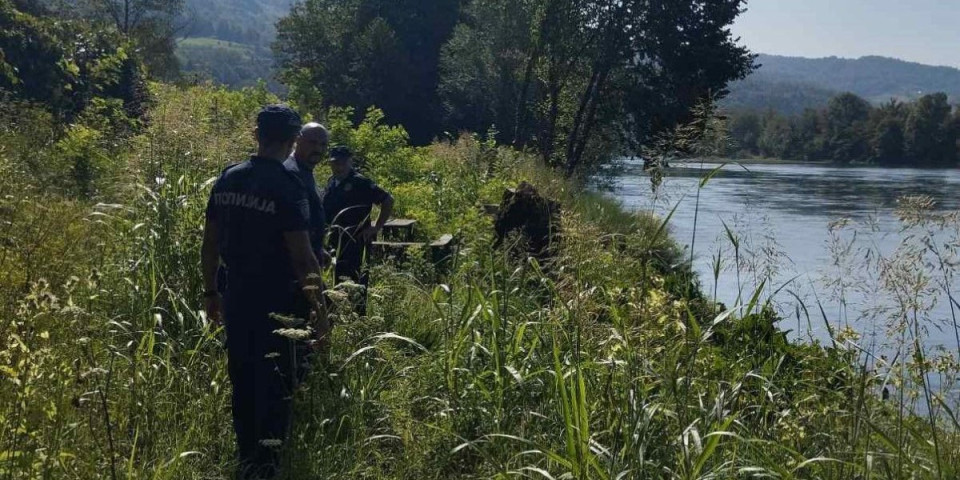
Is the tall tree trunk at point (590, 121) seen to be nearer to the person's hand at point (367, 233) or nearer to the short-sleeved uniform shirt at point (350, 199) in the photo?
the short-sleeved uniform shirt at point (350, 199)

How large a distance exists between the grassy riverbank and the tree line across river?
6423 cm

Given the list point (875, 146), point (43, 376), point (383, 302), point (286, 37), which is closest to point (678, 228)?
Result: point (383, 302)

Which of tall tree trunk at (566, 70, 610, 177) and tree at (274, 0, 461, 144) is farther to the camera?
tree at (274, 0, 461, 144)

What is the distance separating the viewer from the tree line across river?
73.2 meters

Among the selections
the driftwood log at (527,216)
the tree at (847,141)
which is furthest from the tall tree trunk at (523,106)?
the tree at (847,141)

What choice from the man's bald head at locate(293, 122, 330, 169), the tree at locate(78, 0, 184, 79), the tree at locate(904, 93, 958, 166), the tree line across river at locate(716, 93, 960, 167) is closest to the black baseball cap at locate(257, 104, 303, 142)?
the man's bald head at locate(293, 122, 330, 169)

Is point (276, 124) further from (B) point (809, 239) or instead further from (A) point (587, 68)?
(A) point (587, 68)

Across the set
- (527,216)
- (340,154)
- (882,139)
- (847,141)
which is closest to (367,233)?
(340,154)

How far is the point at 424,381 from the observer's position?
16.8 feet

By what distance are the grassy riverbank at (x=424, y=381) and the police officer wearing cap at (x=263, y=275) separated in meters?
0.17

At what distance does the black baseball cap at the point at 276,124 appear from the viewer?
4082mm

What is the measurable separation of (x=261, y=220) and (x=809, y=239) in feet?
65.9

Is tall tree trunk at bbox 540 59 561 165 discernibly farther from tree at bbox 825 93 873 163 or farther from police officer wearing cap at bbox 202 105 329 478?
tree at bbox 825 93 873 163

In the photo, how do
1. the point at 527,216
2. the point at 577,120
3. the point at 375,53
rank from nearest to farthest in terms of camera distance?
the point at 527,216
the point at 577,120
the point at 375,53
